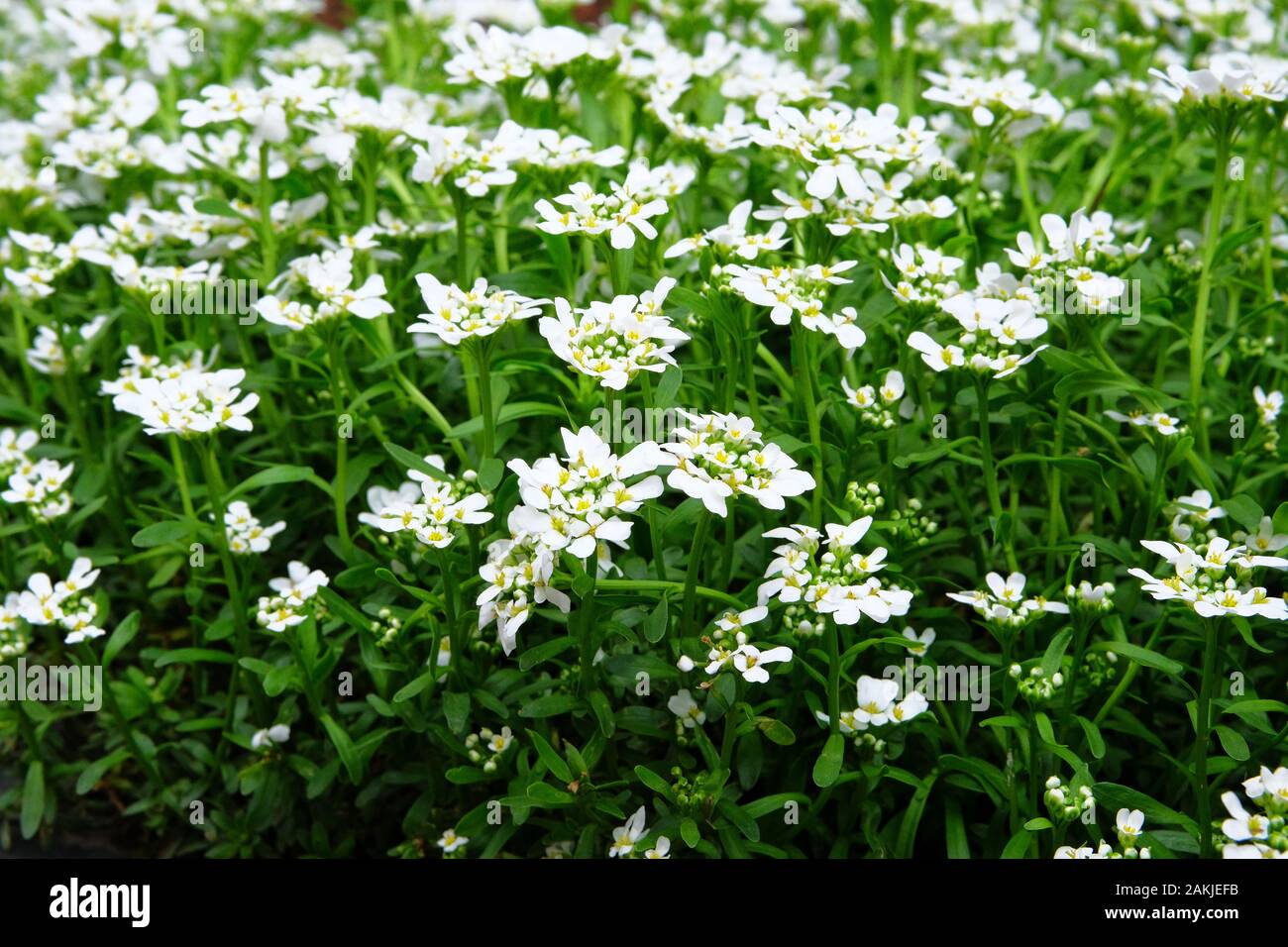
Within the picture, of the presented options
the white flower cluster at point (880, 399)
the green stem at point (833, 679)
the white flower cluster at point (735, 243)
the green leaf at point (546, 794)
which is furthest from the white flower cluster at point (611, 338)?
the green leaf at point (546, 794)

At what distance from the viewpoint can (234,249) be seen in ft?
13.9

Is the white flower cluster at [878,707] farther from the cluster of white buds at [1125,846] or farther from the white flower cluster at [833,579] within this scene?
the cluster of white buds at [1125,846]

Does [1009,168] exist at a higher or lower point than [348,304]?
higher

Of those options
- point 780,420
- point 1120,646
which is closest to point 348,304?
point 780,420

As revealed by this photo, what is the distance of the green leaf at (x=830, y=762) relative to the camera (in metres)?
3.00

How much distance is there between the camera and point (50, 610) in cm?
354

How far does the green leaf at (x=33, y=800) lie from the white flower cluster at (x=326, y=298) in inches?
61.0

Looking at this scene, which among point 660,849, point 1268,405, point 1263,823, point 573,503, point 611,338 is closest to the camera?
point 573,503

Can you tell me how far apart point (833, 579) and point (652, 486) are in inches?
19.4

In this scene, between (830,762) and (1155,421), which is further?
(1155,421)

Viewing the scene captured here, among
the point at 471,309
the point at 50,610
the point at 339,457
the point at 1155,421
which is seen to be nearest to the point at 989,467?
the point at 1155,421

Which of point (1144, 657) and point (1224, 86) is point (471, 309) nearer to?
point (1144, 657)
